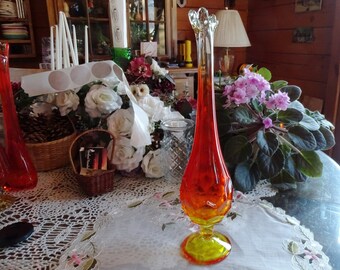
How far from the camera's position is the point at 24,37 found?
2131 mm

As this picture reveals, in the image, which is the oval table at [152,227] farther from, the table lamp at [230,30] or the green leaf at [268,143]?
the table lamp at [230,30]

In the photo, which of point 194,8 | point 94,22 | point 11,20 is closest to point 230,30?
point 194,8

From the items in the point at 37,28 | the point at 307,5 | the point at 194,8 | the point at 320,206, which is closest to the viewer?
the point at 320,206

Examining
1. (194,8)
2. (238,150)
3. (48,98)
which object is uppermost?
(194,8)

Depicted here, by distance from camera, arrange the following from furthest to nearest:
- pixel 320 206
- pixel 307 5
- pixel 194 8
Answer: pixel 194 8 → pixel 307 5 → pixel 320 206

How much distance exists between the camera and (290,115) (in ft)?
2.22

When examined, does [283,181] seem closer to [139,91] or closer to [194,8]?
[139,91]

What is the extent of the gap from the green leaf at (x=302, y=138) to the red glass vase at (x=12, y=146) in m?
0.62

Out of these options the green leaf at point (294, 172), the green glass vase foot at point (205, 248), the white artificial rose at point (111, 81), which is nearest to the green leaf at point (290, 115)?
the green leaf at point (294, 172)

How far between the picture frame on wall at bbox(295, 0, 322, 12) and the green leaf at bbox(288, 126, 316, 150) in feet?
5.29

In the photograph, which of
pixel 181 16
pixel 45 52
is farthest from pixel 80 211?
pixel 181 16

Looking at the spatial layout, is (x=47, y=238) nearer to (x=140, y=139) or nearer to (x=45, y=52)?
(x=140, y=139)

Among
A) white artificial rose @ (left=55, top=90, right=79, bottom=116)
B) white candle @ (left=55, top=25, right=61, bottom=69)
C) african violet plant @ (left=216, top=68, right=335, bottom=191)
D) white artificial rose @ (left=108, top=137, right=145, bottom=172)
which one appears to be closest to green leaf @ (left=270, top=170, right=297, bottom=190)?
african violet plant @ (left=216, top=68, right=335, bottom=191)

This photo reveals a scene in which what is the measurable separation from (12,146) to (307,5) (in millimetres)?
2054
